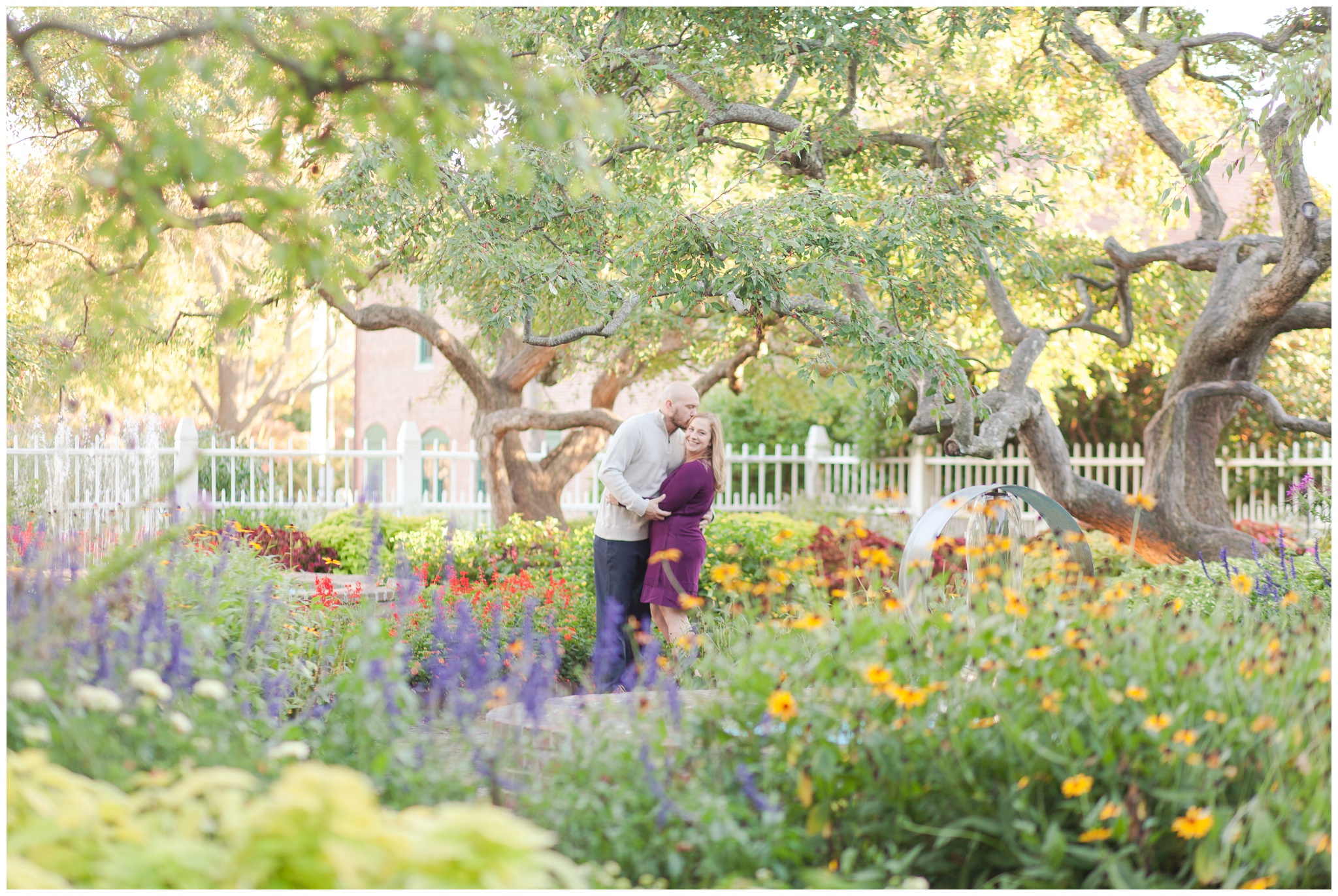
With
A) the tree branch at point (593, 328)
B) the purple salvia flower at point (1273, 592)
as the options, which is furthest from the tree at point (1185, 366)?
the purple salvia flower at point (1273, 592)

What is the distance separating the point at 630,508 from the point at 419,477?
8312mm

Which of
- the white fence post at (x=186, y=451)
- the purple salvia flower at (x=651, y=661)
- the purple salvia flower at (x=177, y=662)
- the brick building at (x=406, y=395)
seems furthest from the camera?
the brick building at (x=406, y=395)

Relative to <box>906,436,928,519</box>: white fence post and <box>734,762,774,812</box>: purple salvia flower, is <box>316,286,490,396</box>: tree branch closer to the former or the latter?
<box>906,436,928,519</box>: white fence post

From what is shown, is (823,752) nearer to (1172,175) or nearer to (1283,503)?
(1172,175)

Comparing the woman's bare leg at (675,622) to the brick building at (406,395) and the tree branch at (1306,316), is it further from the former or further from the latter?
the brick building at (406,395)

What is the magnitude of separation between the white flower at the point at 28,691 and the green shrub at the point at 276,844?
0.25 meters

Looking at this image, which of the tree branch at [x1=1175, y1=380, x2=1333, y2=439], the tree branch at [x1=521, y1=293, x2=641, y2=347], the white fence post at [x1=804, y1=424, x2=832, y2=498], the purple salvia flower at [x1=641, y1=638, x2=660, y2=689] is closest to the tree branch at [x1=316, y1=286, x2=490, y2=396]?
the tree branch at [x1=521, y1=293, x2=641, y2=347]

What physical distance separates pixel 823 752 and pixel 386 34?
2407mm

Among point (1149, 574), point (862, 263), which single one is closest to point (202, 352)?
point (862, 263)

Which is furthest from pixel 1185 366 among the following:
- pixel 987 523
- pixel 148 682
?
pixel 148 682

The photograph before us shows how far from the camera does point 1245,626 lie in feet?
12.5

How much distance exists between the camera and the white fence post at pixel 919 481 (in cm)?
1431

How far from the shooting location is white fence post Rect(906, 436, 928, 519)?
1431cm

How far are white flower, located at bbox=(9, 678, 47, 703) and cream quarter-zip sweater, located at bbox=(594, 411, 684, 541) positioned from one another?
289 cm
